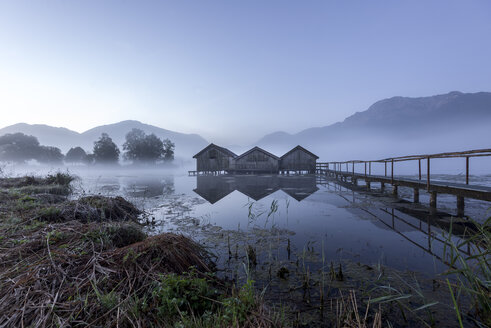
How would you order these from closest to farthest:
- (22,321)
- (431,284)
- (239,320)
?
1. (22,321)
2. (239,320)
3. (431,284)

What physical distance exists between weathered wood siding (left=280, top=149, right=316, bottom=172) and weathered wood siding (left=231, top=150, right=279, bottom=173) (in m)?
1.84

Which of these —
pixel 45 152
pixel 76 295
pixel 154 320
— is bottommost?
pixel 154 320

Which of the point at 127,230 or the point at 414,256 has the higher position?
the point at 127,230

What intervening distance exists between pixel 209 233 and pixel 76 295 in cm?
398

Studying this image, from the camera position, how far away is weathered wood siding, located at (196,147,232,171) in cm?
3750

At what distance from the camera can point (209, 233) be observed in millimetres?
6113

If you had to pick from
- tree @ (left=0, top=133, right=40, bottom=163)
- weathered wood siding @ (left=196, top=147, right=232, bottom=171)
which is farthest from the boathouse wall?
tree @ (left=0, top=133, right=40, bottom=163)

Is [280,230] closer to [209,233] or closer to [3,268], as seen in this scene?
[209,233]

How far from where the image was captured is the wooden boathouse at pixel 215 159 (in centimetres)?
3746

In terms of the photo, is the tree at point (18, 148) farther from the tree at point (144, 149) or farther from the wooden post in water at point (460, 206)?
the wooden post in water at point (460, 206)

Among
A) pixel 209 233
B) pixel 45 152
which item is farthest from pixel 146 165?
pixel 209 233

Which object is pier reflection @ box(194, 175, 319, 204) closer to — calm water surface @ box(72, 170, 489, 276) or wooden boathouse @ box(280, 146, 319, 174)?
calm water surface @ box(72, 170, 489, 276)

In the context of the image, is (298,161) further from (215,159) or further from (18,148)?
(18,148)

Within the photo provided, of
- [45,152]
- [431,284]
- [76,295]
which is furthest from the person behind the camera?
[45,152]
